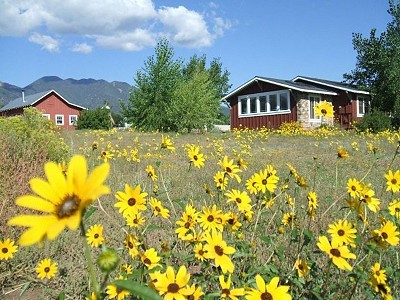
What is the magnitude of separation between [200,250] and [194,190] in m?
4.30

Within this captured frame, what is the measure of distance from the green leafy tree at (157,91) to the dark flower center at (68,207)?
2965cm

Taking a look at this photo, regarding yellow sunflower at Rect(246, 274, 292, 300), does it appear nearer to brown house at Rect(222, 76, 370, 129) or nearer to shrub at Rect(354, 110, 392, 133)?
shrub at Rect(354, 110, 392, 133)

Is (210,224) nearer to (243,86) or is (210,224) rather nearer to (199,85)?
(243,86)

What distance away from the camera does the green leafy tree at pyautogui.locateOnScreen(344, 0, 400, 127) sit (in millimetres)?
28375

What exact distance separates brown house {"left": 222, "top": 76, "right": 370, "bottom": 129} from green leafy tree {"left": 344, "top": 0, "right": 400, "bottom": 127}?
1.26 metres

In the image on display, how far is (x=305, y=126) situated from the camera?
25.6m

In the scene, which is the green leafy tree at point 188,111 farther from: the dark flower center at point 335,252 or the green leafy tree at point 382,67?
the dark flower center at point 335,252

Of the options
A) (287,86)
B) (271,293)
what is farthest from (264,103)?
(271,293)

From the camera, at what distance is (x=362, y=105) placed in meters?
29.4

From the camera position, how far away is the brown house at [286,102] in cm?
2575

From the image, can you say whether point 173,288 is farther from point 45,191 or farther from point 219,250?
point 45,191

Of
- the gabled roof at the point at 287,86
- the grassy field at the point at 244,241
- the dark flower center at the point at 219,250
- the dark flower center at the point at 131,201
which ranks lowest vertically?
the grassy field at the point at 244,241

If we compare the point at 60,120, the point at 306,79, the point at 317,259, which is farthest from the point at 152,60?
the point at 317,259

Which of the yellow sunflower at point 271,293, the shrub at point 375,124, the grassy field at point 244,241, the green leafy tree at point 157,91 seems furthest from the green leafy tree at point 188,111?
the yellow sunflower at point 271,293
